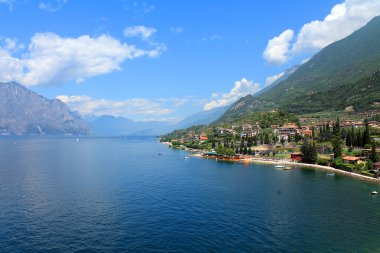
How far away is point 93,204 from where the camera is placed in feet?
234

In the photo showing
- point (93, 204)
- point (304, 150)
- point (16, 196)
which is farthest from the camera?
point (304, 150)

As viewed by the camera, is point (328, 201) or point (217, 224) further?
point (328, 201)

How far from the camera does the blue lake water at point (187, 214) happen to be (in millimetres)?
49656

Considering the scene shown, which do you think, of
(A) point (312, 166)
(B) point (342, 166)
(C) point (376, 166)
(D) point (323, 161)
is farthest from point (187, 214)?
(D) point (323, 161)

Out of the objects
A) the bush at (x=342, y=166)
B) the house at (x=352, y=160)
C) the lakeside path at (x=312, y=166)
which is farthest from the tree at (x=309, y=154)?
the house at (x=352, y=160)

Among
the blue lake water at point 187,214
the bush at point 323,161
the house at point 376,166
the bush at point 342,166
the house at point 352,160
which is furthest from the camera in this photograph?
the bush at point 323,161

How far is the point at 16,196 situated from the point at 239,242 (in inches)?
2220

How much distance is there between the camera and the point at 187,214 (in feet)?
212

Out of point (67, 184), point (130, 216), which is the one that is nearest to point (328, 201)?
point (130, 216)

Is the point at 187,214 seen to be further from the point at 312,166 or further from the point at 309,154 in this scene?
the point at 309,154

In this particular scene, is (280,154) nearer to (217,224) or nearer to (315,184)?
(315,184)

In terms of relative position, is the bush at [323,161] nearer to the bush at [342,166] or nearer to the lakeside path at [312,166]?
the lakeside path at [312,166]

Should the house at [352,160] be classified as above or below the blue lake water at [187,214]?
above

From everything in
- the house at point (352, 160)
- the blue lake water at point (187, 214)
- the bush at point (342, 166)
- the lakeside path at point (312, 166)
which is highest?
the house at point (352, 160)
